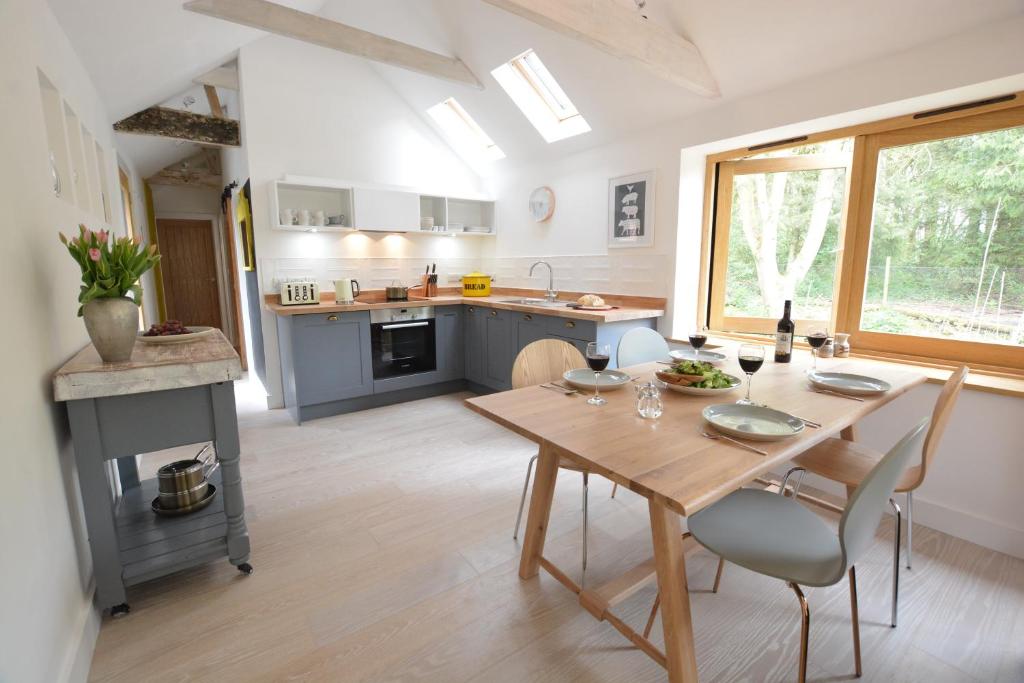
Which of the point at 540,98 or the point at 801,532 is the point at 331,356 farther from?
the point at 801,532

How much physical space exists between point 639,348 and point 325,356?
2.46m

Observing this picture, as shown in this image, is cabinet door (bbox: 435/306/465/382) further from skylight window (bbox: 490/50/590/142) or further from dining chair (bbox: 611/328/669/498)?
dining chair (bbox: 611/328/669/498)

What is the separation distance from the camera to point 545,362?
2.24 meters

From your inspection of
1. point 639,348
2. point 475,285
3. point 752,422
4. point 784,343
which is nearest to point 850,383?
point 784,343

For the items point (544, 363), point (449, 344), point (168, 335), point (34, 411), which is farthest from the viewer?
point (449, 344)

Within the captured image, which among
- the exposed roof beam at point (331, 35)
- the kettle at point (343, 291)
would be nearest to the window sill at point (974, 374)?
the exposed roof beam at point (331, 35)

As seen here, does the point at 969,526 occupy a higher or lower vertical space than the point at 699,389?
lower

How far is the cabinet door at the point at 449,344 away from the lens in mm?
4391

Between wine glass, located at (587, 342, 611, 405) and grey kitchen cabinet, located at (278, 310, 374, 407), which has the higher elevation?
wine glass, located at (587, 342, 611, 405)

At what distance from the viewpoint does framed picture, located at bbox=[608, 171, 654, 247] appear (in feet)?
11.7

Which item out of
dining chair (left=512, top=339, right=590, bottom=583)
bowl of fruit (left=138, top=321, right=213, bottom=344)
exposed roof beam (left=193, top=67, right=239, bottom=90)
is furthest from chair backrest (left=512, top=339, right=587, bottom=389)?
exposed roof beam (left=193, top=67, right=239, bottom=90)

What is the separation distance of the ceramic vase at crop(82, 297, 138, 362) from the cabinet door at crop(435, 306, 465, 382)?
2.78 m

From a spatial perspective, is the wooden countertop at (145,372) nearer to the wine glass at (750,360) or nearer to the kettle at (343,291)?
the wine glass at (750,360)

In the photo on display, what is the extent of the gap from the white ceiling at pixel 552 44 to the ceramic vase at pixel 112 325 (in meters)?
1.52
